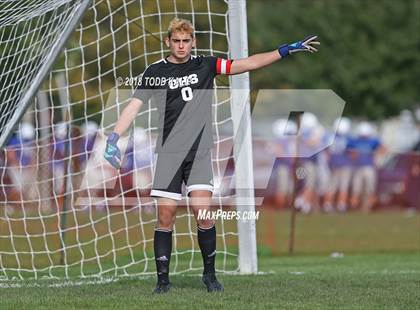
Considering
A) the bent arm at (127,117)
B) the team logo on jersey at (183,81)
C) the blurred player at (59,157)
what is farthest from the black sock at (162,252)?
the blurred player at (59,157)

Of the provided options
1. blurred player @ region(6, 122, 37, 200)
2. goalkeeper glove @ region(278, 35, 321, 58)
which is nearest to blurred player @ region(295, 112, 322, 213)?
blurred player @ region(6, 122, 37, 200)

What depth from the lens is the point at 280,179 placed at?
77.1 ft

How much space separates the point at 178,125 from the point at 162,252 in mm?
1006

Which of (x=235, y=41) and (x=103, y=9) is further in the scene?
(x=103, y=9)

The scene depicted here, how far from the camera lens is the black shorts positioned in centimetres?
788

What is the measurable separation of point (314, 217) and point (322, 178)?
1.61 m

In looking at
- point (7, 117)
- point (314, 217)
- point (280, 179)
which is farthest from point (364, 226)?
point (7, 117)

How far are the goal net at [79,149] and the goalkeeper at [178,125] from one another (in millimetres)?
1403

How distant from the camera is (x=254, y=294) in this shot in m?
7.82

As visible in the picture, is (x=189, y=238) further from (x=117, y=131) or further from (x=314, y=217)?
(x=314, y=217)

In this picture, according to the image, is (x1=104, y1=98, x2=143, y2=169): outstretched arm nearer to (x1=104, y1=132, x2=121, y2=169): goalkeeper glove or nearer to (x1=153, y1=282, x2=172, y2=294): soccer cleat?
(x1=104, y1=132, x2=121, y2=169): goalkeeper glove

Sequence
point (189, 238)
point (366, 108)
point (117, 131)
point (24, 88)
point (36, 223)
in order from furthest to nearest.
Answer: point (366, 108) → point (36, 223) → point (189, 238) → point (24, 88) → point (117, 131)

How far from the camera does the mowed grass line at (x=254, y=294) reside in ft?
23.7

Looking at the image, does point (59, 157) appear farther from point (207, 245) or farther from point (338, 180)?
point (338, 180)
